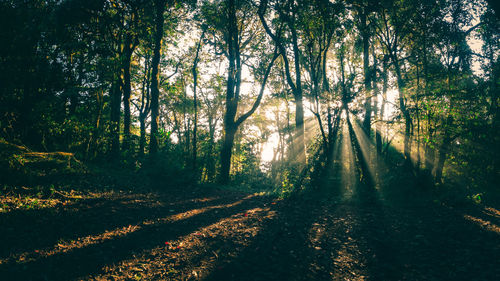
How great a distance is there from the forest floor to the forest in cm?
4

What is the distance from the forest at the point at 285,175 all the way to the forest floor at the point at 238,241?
0.04 metres

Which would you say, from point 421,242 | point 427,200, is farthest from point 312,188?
point 421,242

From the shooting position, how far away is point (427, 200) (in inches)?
276

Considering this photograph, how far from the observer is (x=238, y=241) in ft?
15.5

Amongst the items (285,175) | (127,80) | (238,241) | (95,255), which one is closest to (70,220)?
(95,255)

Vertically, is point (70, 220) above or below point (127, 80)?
below

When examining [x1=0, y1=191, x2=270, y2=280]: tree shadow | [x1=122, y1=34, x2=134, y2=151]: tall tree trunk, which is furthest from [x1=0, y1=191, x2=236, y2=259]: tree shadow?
[x1=122, y1=34, x2=134, y2=151]: tall tree trunk

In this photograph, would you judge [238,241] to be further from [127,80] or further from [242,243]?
[127,80]

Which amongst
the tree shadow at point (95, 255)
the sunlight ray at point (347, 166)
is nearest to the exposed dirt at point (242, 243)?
the tree shadow at point (95, 255)

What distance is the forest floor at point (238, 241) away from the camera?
3301 mm

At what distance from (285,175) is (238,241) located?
5.74 metres

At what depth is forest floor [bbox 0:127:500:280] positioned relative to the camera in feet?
10.8

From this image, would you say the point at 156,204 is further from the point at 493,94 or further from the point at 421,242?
the point at 493,94

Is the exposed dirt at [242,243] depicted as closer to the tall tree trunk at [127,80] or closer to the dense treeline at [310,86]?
the dense treeline at [310,86]
